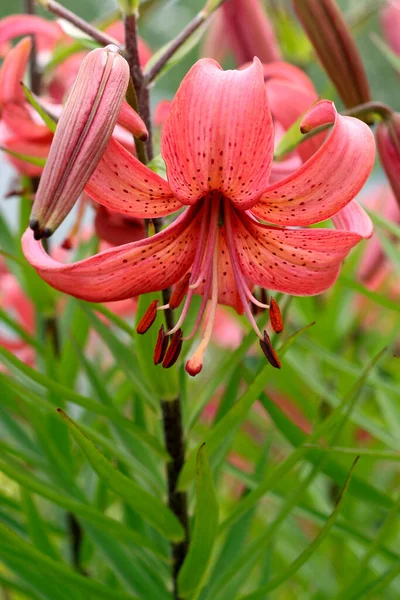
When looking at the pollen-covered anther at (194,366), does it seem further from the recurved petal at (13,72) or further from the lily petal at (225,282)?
the recurved petal at (13,72)

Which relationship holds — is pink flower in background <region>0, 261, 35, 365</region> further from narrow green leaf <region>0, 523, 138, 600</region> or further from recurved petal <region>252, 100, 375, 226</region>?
recurved petal <region>252, 100, 375, 226</region>

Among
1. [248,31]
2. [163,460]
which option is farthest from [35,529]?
[248,31]

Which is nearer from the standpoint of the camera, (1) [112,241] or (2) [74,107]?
(2) [74,107]

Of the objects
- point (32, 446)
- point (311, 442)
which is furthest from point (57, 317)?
point (311, 442)

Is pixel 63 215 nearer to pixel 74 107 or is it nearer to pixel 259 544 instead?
pixel 74 107

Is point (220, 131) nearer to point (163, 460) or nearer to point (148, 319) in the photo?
point (148, 319)

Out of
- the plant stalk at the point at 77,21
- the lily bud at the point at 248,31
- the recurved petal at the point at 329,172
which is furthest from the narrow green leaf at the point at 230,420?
the lily bud at the point at 248,31
